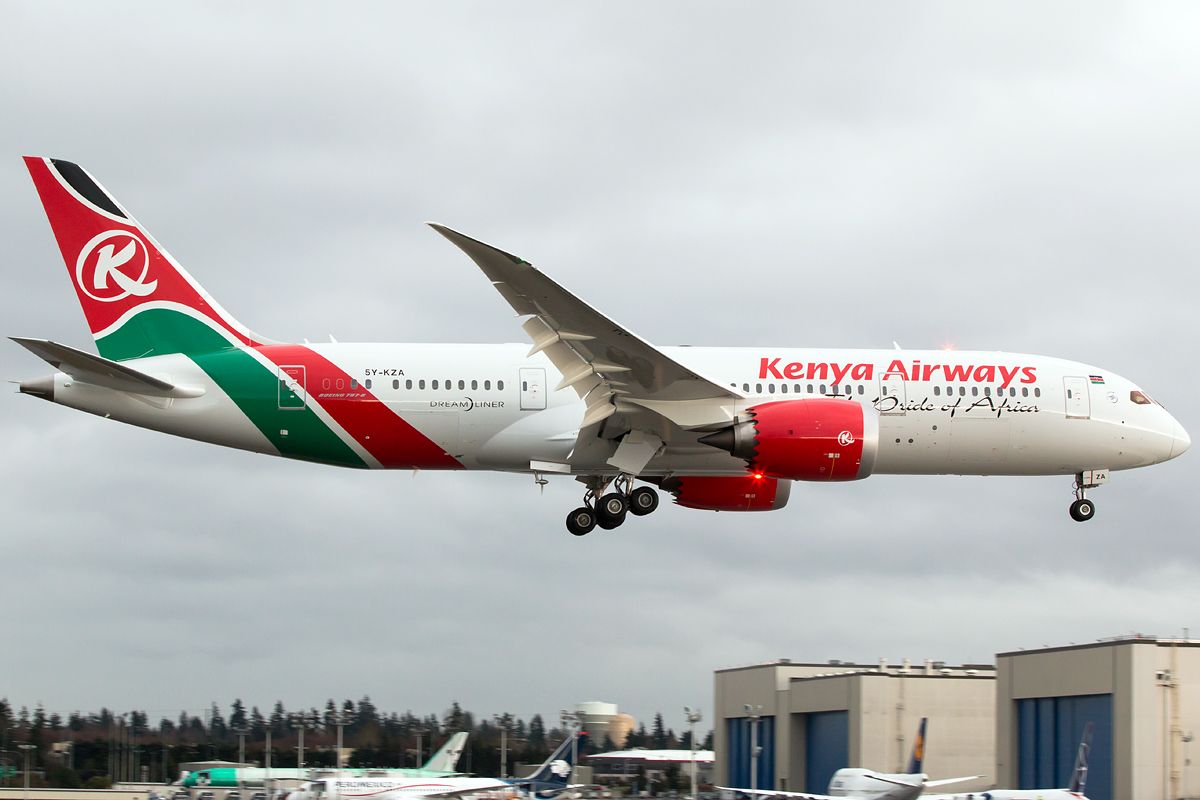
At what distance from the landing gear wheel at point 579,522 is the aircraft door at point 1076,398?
1176cm

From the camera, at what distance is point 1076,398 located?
36562 mm

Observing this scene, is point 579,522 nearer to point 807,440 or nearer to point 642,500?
point 642,500

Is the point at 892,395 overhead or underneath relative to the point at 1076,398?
underneath

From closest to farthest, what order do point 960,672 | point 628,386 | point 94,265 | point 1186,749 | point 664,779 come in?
1. point 628,386
2. point 94,265
3. point 1186,749
4. point 960,672
5. point 664,779

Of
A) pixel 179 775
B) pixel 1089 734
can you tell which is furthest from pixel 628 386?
pixel 179 775

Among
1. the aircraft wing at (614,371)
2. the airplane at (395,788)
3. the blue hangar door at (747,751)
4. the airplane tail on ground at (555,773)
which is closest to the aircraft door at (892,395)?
the aircraft wing at (614,371)

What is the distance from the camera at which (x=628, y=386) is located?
107ft

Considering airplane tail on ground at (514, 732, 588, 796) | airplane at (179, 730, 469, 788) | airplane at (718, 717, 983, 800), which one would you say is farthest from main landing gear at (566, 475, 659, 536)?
airplane at (179, 730, 469, 788)

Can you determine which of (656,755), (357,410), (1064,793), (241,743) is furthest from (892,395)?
(656,755)

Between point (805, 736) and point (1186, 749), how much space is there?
22.2m

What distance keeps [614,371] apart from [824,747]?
111 feet

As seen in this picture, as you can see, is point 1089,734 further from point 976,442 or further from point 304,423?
point 304,423

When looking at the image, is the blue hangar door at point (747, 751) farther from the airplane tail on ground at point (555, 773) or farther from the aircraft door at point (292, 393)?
the aircraft door at point (292, 393)

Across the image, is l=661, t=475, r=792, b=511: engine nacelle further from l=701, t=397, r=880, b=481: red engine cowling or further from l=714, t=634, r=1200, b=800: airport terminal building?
l=714, t=634, r=1200, b=800: airport terminal building
